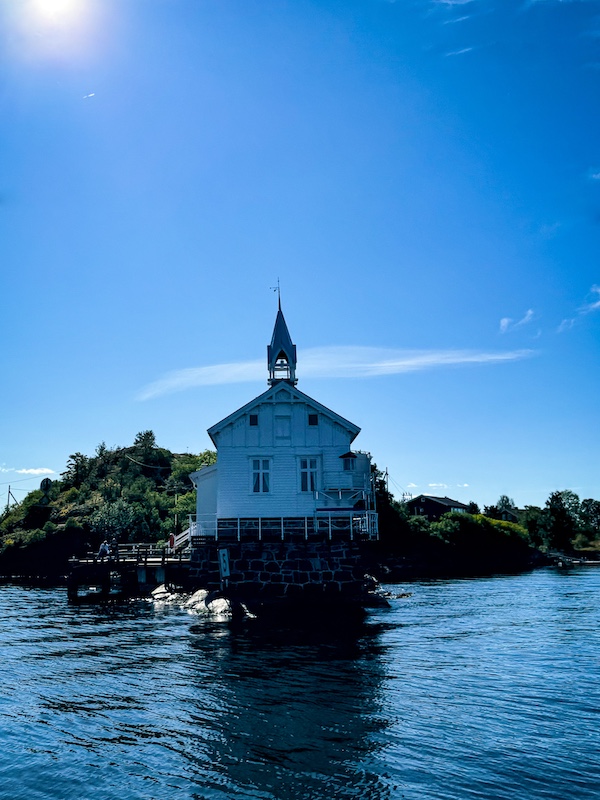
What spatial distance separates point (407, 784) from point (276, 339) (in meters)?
34.3

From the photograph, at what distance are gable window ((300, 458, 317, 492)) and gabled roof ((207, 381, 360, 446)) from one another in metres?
2.94

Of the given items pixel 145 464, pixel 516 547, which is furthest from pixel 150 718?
pixel 145 464

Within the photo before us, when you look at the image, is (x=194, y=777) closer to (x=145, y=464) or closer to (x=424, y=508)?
(x=145, y=464)

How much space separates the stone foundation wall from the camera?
34094mm

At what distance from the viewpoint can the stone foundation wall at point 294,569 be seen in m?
34.1

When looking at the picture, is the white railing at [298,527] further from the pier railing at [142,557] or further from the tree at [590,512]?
the tree at [590,512]

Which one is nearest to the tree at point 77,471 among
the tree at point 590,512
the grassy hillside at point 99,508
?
the grassy hillside at point 99,508

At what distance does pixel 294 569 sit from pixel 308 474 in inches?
232

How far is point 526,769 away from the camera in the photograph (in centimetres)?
1205

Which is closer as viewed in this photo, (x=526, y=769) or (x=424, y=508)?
(x=526, y=769)

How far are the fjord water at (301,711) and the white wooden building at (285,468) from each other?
24.2 feet

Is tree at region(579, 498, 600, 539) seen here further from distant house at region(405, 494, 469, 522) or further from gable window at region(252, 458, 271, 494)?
gable window at region(252, 458, 271, 494)

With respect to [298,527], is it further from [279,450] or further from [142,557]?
[142,557]

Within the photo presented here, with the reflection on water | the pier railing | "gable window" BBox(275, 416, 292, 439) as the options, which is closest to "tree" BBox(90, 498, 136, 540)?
the pier railing
